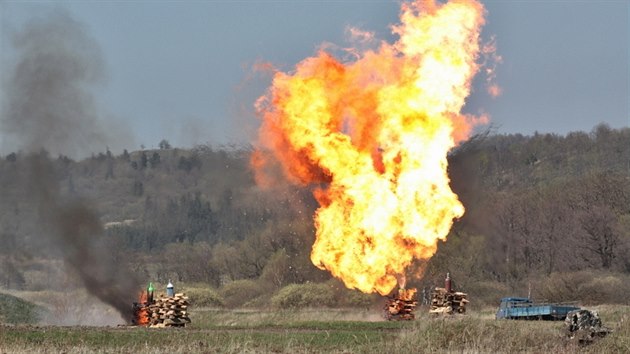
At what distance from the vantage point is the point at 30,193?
5994 centimetres

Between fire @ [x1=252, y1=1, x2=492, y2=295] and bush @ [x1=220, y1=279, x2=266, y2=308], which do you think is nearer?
fire @ [x1=252, y1=1, x2=492, y2=295]

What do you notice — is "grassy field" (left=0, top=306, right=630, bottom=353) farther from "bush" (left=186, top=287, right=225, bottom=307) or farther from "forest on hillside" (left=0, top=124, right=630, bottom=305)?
"bush" (left=186, top=287, right=225, bottom=307)

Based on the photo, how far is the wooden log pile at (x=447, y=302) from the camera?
2109 inches

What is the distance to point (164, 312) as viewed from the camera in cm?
5031

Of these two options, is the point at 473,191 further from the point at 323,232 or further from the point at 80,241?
the point at 80,241

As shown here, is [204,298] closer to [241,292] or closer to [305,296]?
[241,292]

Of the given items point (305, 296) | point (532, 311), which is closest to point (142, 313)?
point (305, 296)

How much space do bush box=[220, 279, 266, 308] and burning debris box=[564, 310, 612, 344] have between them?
47155 mm

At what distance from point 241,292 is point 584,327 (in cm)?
5210

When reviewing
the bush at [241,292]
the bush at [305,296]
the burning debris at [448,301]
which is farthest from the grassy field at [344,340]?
the bush at [241,292]

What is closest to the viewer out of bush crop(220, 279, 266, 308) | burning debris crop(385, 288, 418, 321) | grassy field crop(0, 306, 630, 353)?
grassy field crop(0, 306, 630, 353)

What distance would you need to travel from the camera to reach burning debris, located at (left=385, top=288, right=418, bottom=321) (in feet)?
178

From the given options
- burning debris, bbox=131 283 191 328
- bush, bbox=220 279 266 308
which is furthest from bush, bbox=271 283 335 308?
burning debris, bbox=131 283 191 328

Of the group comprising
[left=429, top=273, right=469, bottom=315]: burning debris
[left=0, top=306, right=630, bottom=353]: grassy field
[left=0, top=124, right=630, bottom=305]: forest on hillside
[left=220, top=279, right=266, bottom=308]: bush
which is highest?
[left=0, top=124, right=630, bottom=305]: forest on hillside
